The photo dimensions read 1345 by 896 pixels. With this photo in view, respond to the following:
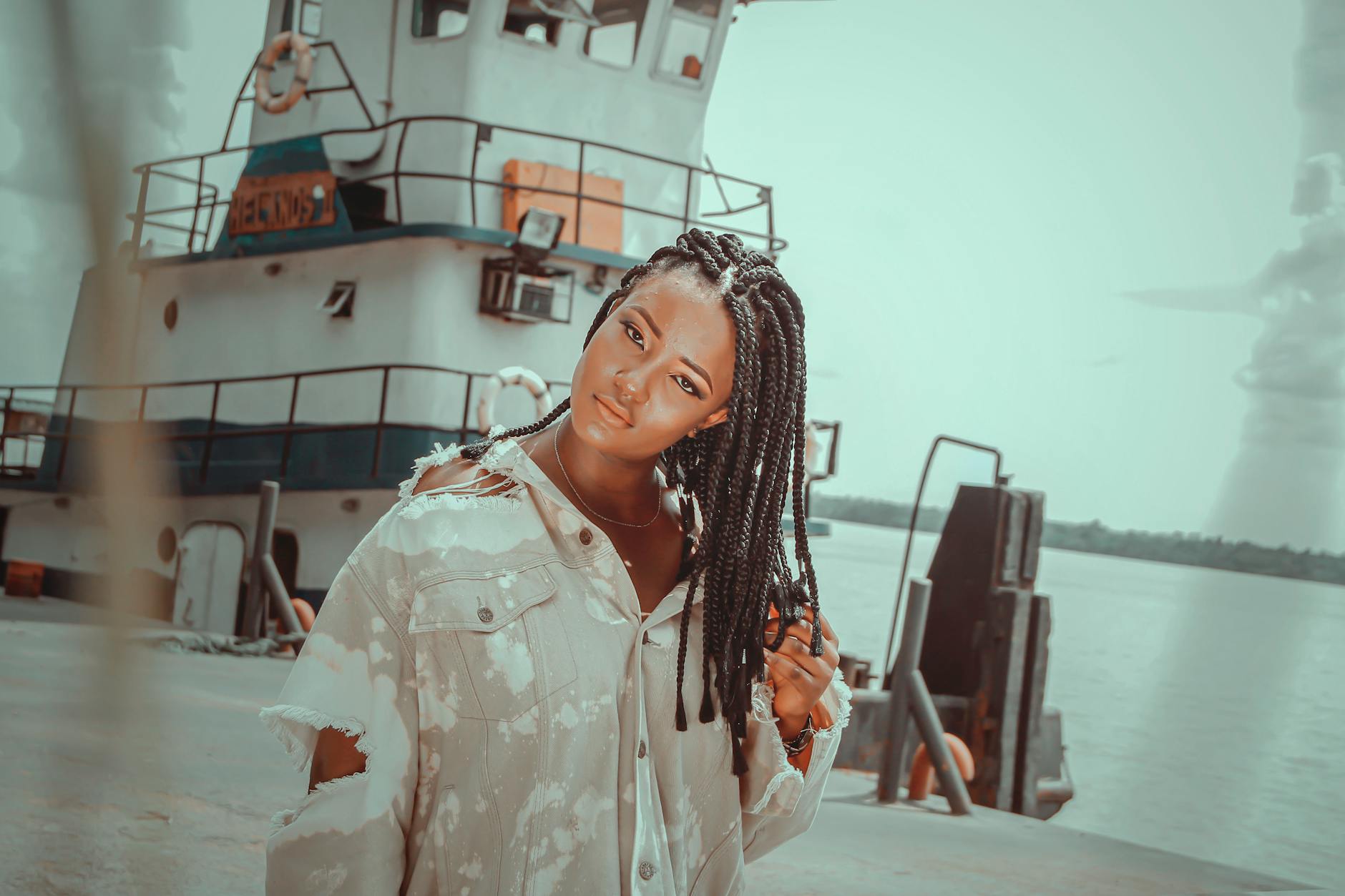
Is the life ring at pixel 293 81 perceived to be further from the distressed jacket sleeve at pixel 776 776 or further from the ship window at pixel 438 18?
the distressed jacket sleeve at pixel 776 776

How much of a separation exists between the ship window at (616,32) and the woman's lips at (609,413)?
8055 millimetres

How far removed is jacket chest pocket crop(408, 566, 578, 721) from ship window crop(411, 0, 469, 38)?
26.6 feet

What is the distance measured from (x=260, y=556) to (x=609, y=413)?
5385 mm

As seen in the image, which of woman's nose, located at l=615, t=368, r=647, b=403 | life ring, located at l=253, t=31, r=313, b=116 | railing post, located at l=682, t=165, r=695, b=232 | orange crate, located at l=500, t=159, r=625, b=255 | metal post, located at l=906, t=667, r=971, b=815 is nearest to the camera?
woman's nose, located at l=615, t=368, r=647, b=403

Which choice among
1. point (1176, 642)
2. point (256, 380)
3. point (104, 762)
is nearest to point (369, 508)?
point (256, 380)

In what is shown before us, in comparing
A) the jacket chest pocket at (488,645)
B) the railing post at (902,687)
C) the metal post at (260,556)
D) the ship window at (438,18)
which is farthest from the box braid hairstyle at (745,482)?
the ship window at (438,18)

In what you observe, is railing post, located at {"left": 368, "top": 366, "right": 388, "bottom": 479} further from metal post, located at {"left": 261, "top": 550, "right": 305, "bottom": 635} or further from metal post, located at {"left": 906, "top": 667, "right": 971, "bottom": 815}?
metal post, located at {"left": 906, "top": 667, "right": 971, "bottom": 815}

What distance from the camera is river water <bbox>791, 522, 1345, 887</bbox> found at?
44.2ft

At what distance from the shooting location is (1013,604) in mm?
5504

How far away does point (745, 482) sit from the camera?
4.37 ft

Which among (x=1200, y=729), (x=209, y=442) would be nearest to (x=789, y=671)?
(x=209, y=442)

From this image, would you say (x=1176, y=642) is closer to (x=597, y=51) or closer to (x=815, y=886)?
(x=597, y=51)

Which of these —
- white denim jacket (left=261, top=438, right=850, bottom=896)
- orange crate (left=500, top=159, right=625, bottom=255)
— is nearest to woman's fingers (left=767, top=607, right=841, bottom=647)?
white denim jacket (left=261, top=438, right=850, bottom=896)

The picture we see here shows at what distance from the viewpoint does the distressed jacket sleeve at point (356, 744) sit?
3.49ft
